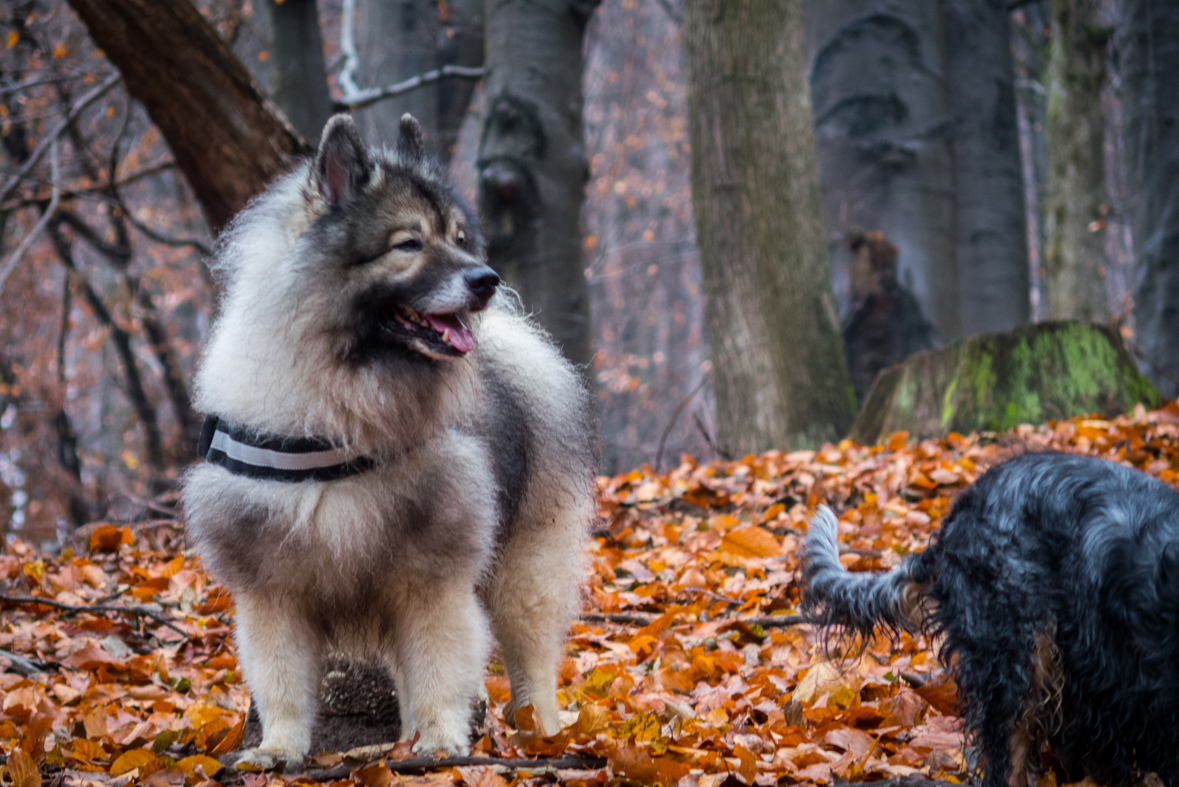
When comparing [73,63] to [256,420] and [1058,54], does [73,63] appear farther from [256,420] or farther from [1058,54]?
[1058,54]

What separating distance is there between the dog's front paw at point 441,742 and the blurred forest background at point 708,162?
1.98 m

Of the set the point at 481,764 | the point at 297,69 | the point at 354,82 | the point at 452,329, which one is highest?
the point at 354,82

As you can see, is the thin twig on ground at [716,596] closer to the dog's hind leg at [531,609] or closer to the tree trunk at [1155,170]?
the dog's hind leg at [531,609]

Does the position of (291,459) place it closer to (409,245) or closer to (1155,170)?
(409,245)

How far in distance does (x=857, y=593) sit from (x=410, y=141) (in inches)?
83.2

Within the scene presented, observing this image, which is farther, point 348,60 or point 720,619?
point 348,60

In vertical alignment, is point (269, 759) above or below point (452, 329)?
below

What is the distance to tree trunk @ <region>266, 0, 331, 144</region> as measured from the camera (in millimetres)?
9055

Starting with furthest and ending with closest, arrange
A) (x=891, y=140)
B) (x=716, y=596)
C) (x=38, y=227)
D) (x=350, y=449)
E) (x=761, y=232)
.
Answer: (x=891, y=140)
(x=38, y=227)
(x=761, y=232)
(x=716, y=596)
(x=350, y=449)

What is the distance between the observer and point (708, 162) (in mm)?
7941

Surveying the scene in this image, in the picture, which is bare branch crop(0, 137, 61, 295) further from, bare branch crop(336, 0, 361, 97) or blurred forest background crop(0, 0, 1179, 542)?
bare branch crop(336, 0, 361, 97)

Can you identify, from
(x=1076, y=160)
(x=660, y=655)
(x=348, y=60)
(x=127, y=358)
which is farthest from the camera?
(x=127, y=358)

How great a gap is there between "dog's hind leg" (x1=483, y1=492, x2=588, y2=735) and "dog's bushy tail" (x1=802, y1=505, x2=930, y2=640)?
99 centimetres

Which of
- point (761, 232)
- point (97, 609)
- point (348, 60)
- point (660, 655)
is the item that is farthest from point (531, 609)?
point (348, 60)
